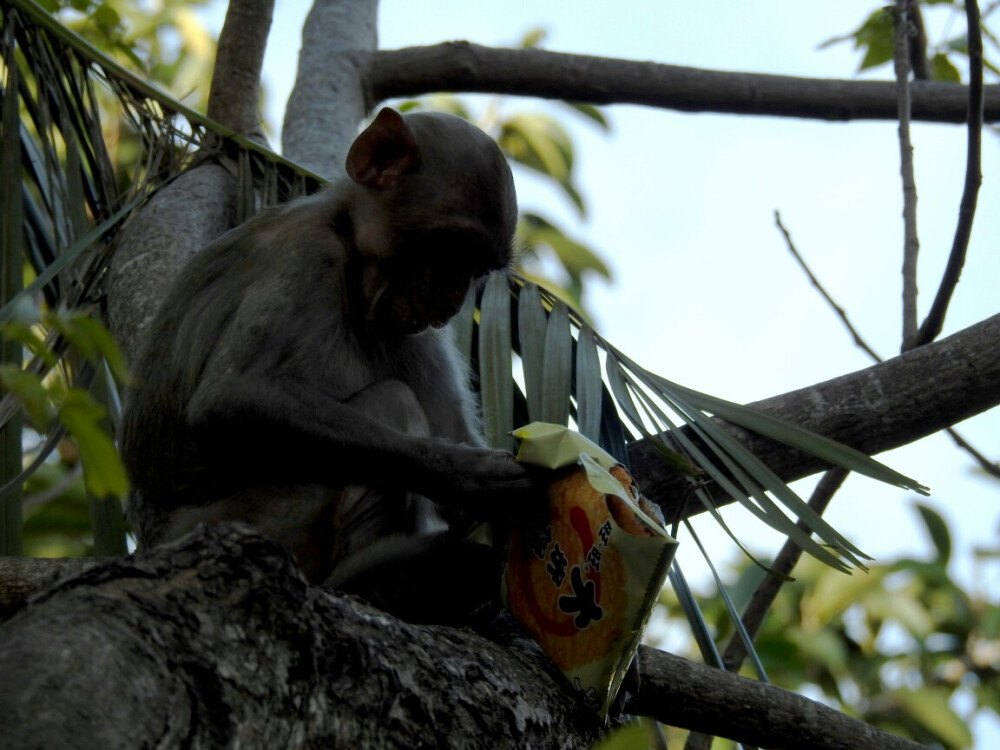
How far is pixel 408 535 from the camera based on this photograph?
10.2ft

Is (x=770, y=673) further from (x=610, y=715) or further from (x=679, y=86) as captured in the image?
(x=610, y=715)

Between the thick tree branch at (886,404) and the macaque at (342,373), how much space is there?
62 cm

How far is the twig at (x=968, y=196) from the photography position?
146 inches

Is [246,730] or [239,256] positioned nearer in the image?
[246,730]

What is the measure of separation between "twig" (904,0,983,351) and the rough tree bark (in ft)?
1.00

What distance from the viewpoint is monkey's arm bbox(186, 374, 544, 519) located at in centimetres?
296

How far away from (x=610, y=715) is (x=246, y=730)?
1.16 metres

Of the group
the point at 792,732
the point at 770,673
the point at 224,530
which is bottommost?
the point at 770,673

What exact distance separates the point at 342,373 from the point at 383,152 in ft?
2.47

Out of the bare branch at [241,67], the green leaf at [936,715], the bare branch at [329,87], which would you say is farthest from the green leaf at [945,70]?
the green leaf at [936,715]

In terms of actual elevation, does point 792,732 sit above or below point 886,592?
above

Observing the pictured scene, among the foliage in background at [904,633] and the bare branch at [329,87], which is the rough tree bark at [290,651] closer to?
the bare branch at [329,87]

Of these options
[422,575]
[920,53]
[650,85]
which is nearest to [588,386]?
[422,575]

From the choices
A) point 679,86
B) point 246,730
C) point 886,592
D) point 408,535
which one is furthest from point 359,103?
point 886,592
